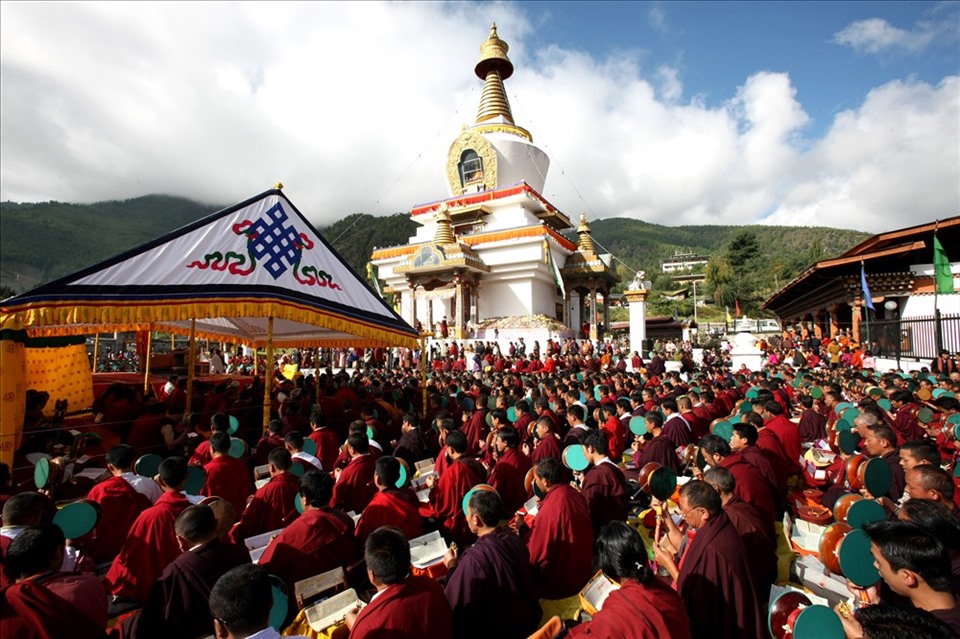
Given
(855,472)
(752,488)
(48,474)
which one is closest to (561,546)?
(752,488)

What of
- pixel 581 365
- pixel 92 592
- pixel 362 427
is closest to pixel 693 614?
pixel 92 592

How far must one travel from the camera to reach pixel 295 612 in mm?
3281

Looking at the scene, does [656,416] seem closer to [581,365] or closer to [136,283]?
[136,283]

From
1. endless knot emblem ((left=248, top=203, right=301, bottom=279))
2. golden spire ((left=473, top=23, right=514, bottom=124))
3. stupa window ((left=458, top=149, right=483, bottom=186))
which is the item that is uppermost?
golden spire ((left=473, top=23, right=514, bottom=124))

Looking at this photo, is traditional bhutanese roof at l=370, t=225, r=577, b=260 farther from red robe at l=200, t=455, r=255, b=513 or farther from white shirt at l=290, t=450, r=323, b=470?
red robe at l=200, t=455, r=255, b=513

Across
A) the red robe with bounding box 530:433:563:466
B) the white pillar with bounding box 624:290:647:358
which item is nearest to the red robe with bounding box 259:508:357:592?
the red robe with bounding box 530:433:563:466

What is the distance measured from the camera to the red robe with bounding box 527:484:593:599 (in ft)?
11.9

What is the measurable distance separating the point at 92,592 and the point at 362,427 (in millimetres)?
3863

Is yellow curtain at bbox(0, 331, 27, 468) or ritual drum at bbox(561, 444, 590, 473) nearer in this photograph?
ritual drum at bbox(561, 444, 590, 473)

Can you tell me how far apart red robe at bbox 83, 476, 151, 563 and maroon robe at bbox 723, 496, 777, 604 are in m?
4.86

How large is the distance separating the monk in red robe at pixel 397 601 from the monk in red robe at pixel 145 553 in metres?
1.93

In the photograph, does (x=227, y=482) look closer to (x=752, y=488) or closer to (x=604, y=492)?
(x=604, y=492)

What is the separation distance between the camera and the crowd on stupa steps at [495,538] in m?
2.36

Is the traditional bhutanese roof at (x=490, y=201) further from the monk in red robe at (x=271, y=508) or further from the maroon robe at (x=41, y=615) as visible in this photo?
the maroon robe at (x=41, y=615)
